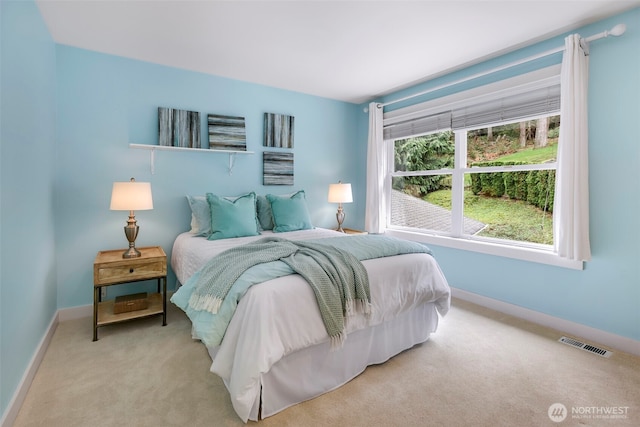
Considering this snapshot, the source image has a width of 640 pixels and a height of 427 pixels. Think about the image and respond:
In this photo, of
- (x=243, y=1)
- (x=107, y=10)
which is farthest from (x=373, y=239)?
(x=107, y=10)

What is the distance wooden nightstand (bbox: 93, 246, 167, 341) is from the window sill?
2724 millimetres

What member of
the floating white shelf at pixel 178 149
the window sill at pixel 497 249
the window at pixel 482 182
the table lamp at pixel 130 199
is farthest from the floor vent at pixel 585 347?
the table lamp at pixel 130 199

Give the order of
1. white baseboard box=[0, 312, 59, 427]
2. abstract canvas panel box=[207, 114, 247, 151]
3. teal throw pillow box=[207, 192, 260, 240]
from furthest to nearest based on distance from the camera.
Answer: abstract canvas panel box=[207, 114, 247, 151], teal throw pillow box=[207, 192, 260, 240], white baseboard box=[0, 312, 59, 427]

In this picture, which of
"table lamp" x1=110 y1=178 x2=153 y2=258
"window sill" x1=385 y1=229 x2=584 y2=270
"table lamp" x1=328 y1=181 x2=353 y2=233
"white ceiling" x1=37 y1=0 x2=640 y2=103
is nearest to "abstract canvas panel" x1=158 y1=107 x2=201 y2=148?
"white ceiling" x1=37 y1=0 x2=640 y2=103

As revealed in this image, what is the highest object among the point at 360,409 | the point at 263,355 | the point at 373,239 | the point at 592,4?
the point at 592,4

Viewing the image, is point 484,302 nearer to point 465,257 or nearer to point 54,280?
point 465,257

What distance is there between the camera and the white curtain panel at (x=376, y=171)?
4113 millimetres

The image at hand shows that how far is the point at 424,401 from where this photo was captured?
5.65ft

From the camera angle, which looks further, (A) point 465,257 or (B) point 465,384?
(A) point 465,257

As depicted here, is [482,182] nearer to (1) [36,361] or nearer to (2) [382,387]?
(2) [382,387]

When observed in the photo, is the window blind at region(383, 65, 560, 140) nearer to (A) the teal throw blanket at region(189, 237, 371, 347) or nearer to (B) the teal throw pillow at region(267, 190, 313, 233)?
(B) the teal throw pillow at region(267, 190, 313, 233)

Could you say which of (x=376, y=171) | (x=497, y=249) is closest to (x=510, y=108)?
(x=497, y=249)

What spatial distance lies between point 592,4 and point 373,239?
2.20 m

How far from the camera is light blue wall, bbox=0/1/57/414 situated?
1504mm
